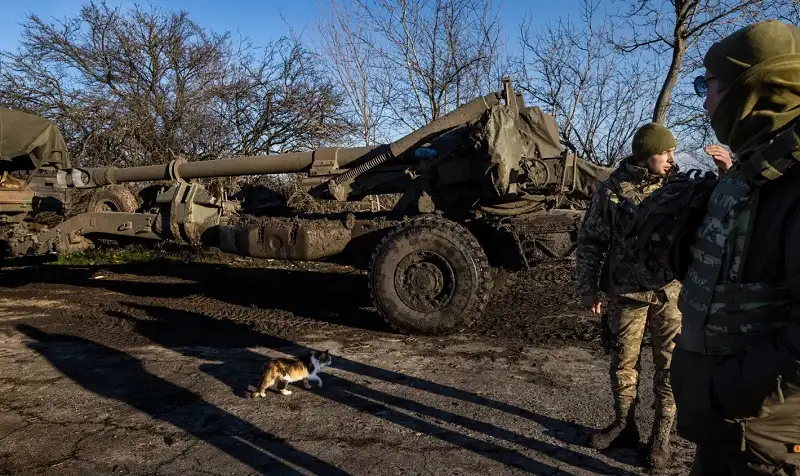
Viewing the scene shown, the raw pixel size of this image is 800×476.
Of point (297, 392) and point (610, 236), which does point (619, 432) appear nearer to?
point (610, 236)

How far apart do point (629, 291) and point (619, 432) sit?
0.85 meters

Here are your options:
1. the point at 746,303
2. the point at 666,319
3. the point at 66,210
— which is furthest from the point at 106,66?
the point at 746,303

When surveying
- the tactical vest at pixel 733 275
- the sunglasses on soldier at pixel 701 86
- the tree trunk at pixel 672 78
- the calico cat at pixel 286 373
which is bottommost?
the calico cat at pixel 286 373

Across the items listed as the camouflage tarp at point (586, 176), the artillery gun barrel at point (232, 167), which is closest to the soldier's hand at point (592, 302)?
the camouflage tarp at point (586, 176)

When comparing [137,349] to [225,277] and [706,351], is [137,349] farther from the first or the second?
[706,351]

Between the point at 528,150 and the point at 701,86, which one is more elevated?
the point at 528,150

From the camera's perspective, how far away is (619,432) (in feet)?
11.1

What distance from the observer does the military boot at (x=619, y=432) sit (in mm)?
3379

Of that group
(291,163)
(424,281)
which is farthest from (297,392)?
(291,163)

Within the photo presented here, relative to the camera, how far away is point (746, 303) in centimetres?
145

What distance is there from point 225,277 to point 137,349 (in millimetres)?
3902

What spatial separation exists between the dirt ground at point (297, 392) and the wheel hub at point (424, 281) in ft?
1.20

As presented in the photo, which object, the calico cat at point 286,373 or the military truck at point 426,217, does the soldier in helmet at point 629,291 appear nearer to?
the calico cat at point 286,373

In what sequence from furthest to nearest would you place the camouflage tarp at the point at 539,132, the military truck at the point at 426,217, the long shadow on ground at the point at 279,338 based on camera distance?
1. the camouflage tarp at the point at 539,132
2. the military truck at the point at 426,217
3. the long shadow on ground at the point at 279,338
